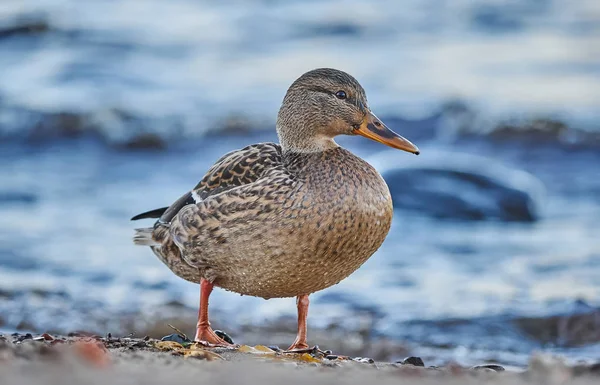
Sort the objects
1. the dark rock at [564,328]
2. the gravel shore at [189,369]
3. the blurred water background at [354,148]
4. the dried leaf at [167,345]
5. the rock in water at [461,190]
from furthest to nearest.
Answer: the rock in water at [461,190], the blurred water background at [354,148], the dark rock at [564,328], the dried leaf at [167,345], the gravel shore at [189,369]

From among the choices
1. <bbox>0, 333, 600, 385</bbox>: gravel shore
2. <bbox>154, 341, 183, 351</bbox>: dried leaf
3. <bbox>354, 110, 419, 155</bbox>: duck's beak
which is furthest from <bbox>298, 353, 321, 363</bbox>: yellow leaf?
<bbox>354, 110, 419, 155</bbox>: duck's beak

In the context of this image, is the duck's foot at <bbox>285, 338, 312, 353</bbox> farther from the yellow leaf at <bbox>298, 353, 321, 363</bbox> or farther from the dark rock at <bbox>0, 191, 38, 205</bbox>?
the dark rock at <bbox>0, 191, 38, 205</bbox>

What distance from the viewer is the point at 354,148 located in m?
14.2

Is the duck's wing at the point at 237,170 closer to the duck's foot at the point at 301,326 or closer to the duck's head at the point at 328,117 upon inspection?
the duck's head at the point at 328,117

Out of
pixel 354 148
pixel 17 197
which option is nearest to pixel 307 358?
pixel 17 197

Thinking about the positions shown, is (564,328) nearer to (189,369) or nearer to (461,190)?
(461,190)

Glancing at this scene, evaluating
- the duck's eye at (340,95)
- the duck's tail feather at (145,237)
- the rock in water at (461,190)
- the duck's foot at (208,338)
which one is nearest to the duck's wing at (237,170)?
the duck's tail feather at (145,237)

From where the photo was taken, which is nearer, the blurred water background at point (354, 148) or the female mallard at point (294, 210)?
the female mallard at point (294, 210)

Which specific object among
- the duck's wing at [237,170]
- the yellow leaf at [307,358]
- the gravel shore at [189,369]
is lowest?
the gravel shore at [189,369]

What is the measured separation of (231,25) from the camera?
2119 centimetres

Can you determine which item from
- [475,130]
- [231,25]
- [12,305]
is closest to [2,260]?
[12,305]

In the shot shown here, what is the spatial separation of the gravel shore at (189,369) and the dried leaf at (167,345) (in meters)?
0.01

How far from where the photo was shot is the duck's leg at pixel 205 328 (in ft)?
18.4

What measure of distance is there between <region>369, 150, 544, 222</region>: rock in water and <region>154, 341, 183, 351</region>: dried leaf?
580 cm
